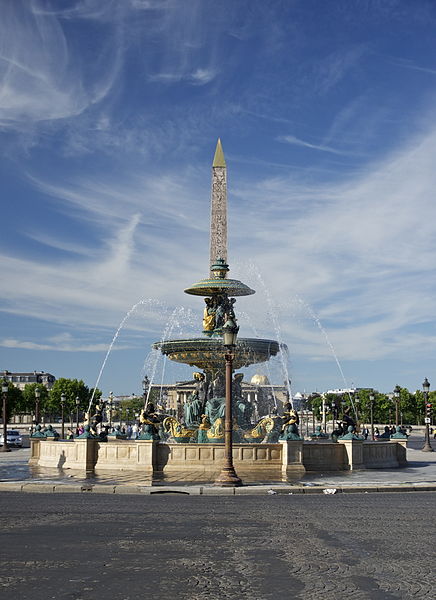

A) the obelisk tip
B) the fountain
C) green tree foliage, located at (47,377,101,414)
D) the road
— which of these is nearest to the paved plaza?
the road

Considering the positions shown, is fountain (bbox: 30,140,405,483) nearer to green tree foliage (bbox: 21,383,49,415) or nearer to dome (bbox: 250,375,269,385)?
dome (bbox: 250,375,269,385)

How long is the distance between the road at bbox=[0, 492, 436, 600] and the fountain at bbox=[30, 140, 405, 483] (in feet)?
21.6

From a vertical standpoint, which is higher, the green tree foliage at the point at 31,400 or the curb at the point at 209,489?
the green tree foliage at the point at 31,400

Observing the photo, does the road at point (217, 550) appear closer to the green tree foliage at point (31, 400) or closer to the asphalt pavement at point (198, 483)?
the asphalt pavement at point (198, 483)

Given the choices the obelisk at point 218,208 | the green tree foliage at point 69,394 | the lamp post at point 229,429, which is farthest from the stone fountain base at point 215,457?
the green tree foliage at point 69,394

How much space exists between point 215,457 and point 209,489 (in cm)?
531

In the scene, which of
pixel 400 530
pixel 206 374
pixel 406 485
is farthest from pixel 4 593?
pixel 206 374

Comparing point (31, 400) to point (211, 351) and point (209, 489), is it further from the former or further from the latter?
point (209, 489)

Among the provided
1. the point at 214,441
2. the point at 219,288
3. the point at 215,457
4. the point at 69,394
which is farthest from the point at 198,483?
the point at 69,394

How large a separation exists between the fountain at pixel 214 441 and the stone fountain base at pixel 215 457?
3 cm

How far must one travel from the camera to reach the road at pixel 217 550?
7559 mm

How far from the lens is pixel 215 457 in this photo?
2383 centimetres

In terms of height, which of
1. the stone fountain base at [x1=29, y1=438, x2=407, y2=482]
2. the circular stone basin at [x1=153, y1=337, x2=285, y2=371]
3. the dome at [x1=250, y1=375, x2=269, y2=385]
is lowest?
the stone fountain base at [x1=29, y1=438, x2=407, y2=482]

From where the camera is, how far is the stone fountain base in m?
23.6
